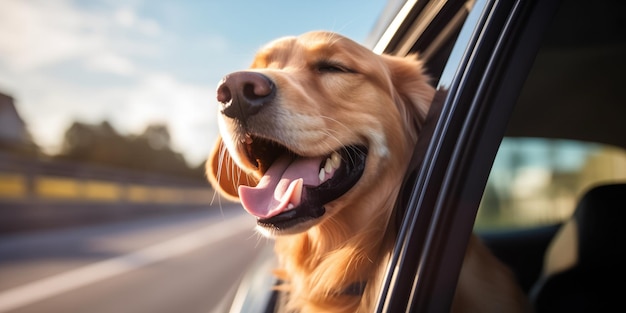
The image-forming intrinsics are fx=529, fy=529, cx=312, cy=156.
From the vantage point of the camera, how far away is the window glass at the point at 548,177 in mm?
4410

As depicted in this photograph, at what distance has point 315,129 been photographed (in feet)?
5.29

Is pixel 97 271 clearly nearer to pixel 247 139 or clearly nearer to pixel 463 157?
pixel 247 139

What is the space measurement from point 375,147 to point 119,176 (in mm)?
20814

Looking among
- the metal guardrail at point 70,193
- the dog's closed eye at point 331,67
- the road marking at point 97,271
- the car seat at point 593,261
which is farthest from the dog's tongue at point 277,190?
the metal guardrail at point 70,193

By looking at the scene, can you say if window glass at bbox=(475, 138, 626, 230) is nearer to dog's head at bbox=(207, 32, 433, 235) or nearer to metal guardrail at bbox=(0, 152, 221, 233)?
dog's head at bbox=(207, 32, 433, 235)

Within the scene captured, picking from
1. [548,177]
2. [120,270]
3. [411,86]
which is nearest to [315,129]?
[411,86]

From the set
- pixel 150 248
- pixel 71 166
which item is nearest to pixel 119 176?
pixel 71 166

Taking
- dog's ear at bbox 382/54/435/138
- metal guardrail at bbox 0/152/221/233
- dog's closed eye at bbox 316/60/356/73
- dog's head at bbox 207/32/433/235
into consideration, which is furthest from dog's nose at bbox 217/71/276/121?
metal guardrail at bbox 0/152/221/233

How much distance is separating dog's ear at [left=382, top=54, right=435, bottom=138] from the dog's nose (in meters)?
0.47

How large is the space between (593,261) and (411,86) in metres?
1.39

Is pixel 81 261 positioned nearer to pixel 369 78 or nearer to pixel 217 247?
pixel 217 247

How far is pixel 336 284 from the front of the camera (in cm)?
172

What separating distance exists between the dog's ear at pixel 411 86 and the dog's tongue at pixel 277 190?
0.46 meters

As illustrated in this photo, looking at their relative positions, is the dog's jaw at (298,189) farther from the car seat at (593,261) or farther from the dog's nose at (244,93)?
the car seat at (593,261)
